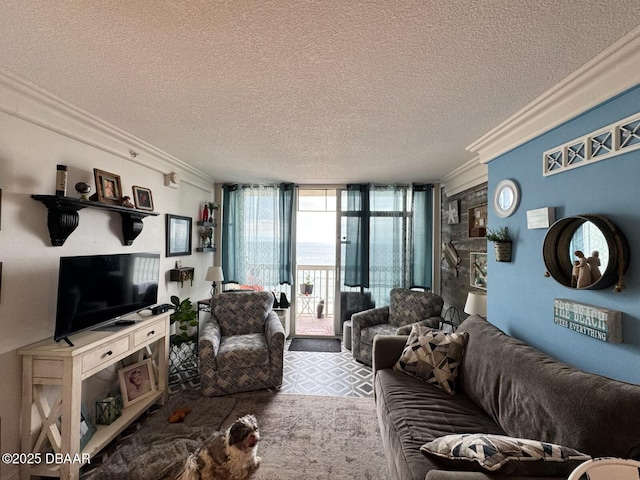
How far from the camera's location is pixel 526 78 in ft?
5.08

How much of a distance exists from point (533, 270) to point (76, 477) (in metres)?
3.27

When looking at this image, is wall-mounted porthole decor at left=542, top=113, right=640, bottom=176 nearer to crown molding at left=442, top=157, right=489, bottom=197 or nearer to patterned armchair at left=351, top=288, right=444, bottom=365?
crown molding at left=442, top=157, right=489, bottom=197

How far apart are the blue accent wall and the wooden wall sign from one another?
35 mm

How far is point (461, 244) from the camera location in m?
3.54

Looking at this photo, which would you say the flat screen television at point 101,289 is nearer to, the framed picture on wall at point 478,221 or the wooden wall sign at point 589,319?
the wooden wall sign at point 589,319

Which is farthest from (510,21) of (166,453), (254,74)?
(166,453)

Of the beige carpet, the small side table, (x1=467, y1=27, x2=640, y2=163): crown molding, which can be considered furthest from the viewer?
the small side table

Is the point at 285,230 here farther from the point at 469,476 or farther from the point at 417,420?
the point at 469,476

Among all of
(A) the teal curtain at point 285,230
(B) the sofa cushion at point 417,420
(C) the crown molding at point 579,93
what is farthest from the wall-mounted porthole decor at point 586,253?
(A) the teal curtain at point 285,230

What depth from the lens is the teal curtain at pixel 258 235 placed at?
4340 mm

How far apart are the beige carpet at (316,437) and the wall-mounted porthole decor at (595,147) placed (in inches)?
88.8

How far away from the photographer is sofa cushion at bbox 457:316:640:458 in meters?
1.06

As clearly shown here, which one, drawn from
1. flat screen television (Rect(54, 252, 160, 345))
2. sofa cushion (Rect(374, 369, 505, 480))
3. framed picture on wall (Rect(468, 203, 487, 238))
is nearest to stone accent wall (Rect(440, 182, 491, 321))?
framed picture on wall (Rect(468, 203, 487, 238))

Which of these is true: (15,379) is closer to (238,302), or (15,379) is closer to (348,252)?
(238,302)
